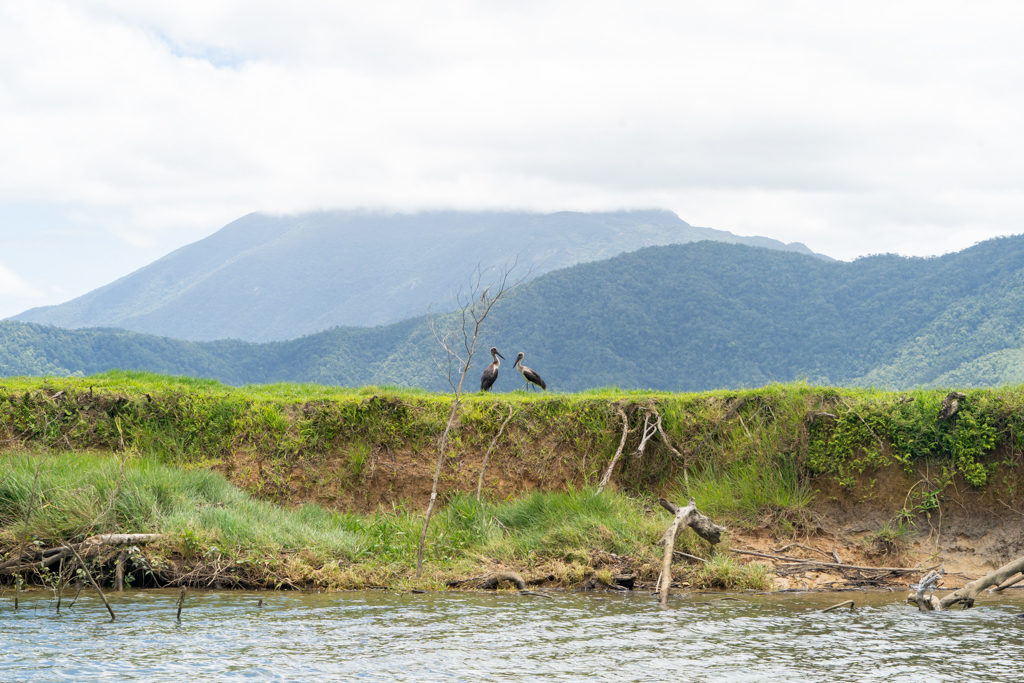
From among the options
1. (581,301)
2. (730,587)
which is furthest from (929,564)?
(581,301)

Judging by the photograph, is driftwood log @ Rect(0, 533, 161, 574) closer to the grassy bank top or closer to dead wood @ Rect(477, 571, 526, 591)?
the grassy bank top

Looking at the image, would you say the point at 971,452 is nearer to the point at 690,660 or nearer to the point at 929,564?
the point at 929,564

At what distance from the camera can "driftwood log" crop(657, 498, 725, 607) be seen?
10812mm

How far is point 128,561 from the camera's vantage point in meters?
11.3

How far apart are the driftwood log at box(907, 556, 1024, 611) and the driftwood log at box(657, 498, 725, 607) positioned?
239 centimetres

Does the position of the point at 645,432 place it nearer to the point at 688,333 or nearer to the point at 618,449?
the point at 618,449

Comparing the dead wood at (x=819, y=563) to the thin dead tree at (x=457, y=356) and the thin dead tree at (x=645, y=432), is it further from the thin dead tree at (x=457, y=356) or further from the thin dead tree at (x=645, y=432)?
the thin dead tree at (x=457, y=356)

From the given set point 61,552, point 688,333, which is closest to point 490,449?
point 61,552

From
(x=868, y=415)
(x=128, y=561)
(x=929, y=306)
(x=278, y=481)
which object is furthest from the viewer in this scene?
(x=929, y=306)

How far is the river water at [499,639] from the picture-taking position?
784cm

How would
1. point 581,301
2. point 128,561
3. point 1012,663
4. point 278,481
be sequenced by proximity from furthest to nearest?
1. point 581,301
2. point 278,481
3. point 128,561
4. point 1012,663

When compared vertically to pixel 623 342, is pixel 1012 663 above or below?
below

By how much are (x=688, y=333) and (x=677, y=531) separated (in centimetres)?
7954

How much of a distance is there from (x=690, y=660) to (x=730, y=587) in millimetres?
3782
